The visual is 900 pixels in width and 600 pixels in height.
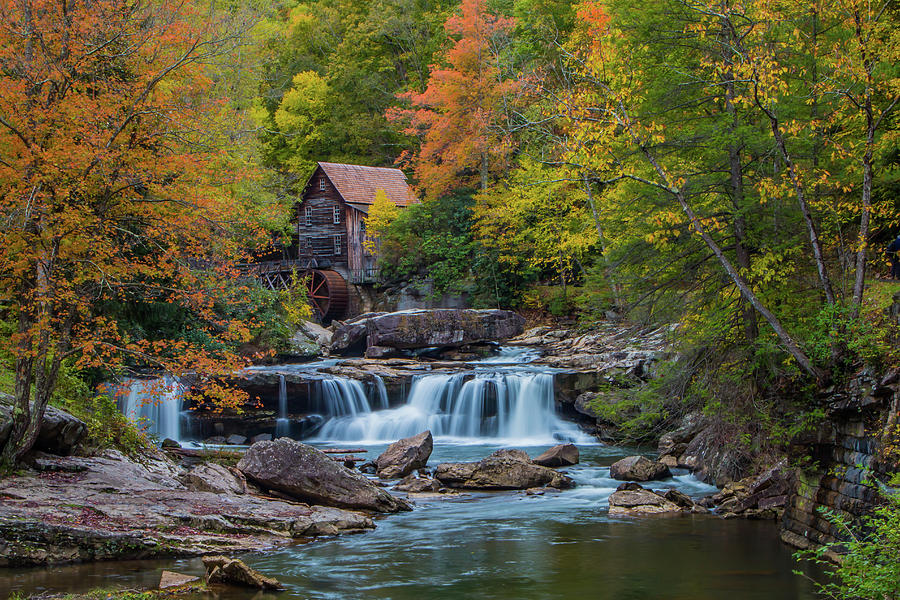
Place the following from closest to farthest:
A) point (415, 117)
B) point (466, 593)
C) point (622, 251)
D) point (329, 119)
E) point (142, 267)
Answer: point (466, 593), point (142, 267), point (622, 251), point (415, 117), point (329, 119)

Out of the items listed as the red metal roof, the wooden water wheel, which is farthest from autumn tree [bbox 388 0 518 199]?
the wooden water wheel

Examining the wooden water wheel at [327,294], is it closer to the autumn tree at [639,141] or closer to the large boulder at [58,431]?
the large boulder at [58,431]

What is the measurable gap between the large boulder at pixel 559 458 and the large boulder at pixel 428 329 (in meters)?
11.1

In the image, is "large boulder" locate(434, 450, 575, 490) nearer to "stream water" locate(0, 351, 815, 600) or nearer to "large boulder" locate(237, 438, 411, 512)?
"stream water" locate(0, 351, 815, 600)

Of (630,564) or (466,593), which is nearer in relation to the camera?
(466,593)

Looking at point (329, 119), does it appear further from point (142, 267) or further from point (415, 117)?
point (142, 267)

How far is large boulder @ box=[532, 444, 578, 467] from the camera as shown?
632 inches

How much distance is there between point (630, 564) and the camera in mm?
9281

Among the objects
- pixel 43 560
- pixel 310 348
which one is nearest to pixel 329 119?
pixel 310 348

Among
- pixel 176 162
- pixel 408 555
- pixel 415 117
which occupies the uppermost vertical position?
pixel 415 117

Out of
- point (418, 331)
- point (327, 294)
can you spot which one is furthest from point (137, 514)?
point (327, 294)

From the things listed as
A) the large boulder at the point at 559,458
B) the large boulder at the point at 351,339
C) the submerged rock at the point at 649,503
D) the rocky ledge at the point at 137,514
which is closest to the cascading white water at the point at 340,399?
the large boulder at the point at 351,339

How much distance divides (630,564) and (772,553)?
6.03 feet

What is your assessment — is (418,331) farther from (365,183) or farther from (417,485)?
(365,183)
